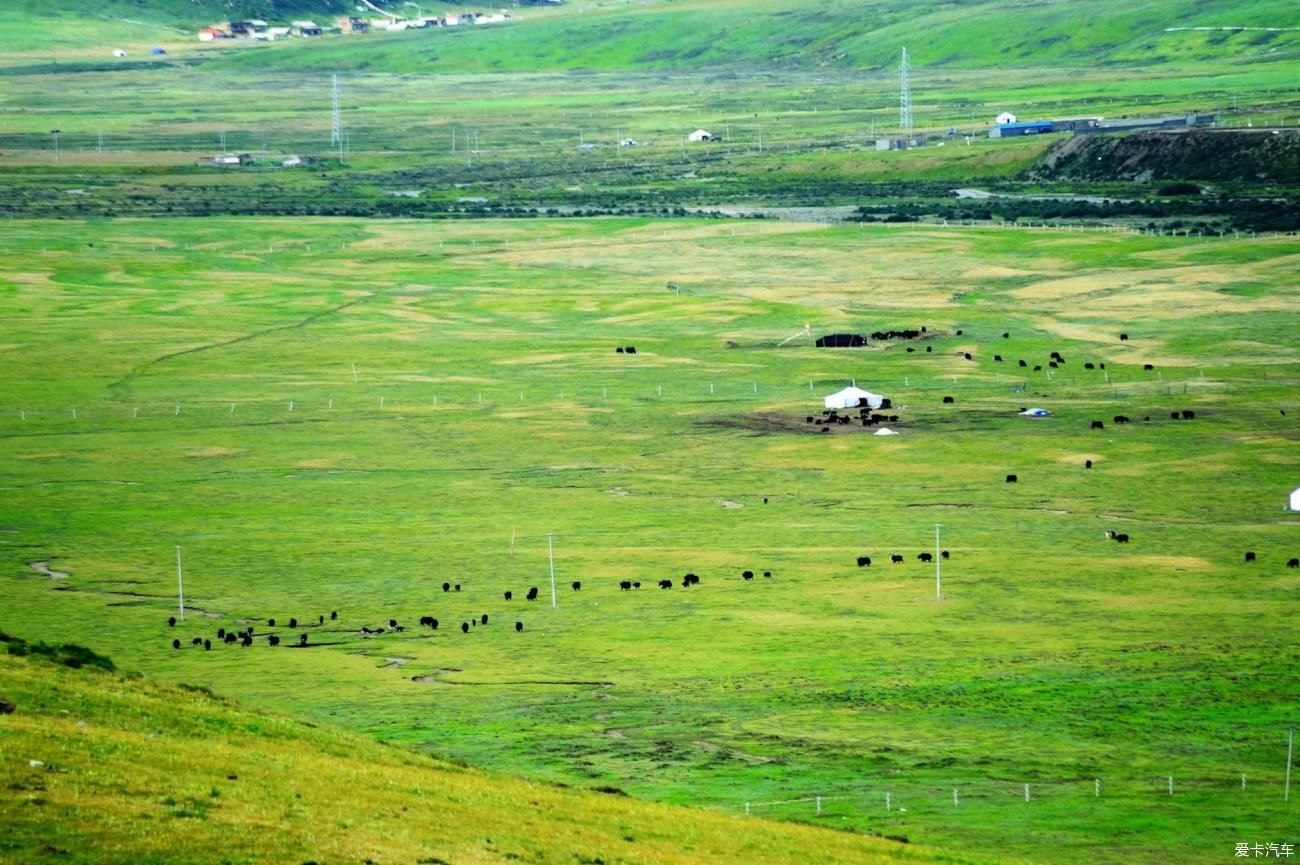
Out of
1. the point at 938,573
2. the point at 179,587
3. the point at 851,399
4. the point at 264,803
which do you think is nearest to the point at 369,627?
the point at 179,587

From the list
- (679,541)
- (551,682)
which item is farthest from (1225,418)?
(551,682)

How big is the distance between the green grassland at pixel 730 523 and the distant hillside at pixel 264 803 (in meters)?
6.49

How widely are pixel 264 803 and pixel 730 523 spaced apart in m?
53.8

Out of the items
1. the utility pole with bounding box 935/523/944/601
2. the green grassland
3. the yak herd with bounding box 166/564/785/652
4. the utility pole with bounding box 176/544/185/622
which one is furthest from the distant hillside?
the utility pole with bounding box 935/523/944/601

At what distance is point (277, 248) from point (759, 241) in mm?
48937

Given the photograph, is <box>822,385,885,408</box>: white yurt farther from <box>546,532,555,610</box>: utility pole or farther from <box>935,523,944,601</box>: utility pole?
<box>546,532,555,610</box>: utility pole

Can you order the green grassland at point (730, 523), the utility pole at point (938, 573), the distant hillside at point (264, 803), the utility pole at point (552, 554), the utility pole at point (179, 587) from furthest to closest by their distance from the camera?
the utility pole at point (552, 554) < the utility pole at point (179, 587) < the utility pole at point (938, 573) < the green grassland at point (730, 523) < the distant hillside at point (264, 803)

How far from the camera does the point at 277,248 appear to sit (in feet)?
649

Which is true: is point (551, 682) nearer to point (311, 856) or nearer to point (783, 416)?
point (311, 856)

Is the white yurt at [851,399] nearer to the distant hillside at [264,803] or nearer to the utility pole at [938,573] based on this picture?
the utility pole at [938,573]

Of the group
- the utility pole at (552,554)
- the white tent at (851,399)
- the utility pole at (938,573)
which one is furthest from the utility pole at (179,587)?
the white tent at (851,399)

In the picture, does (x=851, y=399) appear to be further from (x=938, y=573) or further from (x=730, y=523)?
(x=938, y=573)

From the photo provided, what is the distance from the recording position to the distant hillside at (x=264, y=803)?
3219 centimetres

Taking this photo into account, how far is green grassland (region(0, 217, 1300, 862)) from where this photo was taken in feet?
182
